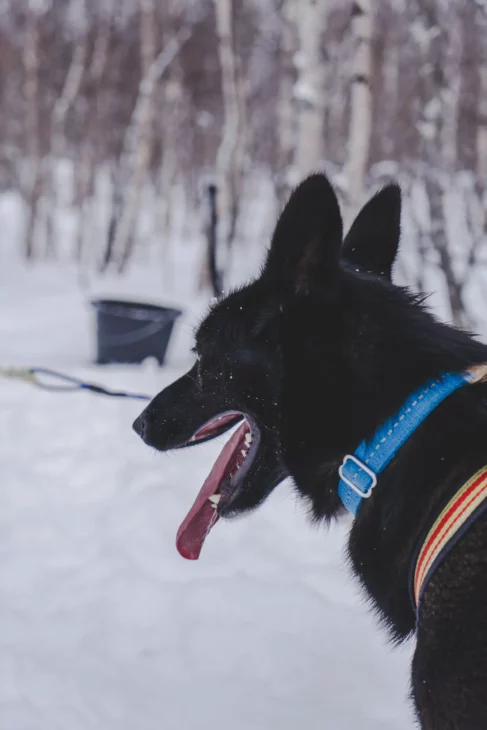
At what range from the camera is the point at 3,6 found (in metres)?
17.4

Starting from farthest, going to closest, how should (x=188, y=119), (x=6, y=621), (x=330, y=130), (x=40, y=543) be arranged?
(x=188, y=119) → (x=330, y=130) → (x=40, y=543) → (x=6, y=621)

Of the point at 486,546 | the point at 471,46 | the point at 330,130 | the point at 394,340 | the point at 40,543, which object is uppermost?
the point at 471,46

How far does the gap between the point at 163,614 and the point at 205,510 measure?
0.90 meters

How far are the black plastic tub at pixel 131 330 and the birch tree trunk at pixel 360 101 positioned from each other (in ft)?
7.09

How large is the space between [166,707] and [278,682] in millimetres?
363

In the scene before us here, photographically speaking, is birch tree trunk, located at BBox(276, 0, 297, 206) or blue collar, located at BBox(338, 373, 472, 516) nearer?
blue collar, located at BBox(338, 373, 472, 516)

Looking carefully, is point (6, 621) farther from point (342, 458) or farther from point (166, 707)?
point (342, 458)

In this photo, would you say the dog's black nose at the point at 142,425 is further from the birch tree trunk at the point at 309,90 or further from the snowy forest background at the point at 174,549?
the birch tree trunk at the point at 309,90

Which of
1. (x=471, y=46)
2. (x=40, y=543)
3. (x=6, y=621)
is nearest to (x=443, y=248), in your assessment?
(x=40, y=543)

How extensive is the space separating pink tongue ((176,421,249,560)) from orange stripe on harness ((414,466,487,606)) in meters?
0.57

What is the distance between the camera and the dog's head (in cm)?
130

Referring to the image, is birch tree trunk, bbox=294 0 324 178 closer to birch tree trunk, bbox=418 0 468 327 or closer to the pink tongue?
birch tree trunk, bbox=418 0 468 327

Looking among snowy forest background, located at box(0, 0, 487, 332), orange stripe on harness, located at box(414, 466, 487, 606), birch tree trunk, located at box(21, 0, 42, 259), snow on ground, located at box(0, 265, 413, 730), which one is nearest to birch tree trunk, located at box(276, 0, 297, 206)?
snowy forest background, located at box(0, 0, 487, 332)

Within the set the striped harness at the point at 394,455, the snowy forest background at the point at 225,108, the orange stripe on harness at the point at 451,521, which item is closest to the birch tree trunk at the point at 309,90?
the snowy forest background at the point at 225,108
